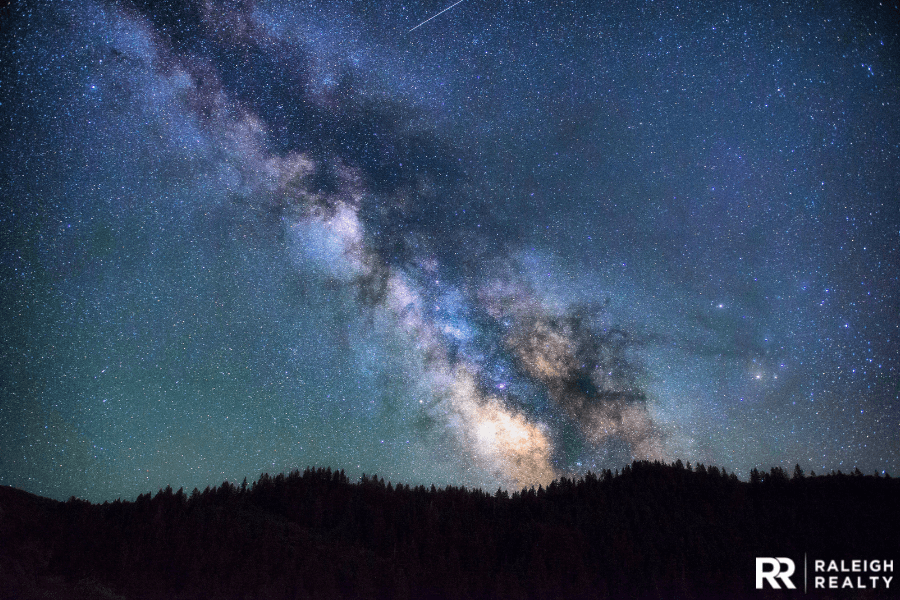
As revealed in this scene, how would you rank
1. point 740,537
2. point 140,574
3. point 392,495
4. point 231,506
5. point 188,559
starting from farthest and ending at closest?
point 392,495
point 231,506
point 740,537
point 188,559
point 140,574

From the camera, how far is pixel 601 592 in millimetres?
20578

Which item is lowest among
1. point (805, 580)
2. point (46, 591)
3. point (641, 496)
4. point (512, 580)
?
point (46, 591)

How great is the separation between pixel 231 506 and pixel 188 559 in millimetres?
7614

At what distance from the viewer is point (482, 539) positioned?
83.5ft

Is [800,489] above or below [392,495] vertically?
above

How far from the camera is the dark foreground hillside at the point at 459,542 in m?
19.3

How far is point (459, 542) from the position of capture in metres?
24.9

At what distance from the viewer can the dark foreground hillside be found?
1933 cm

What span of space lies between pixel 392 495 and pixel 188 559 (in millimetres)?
14045

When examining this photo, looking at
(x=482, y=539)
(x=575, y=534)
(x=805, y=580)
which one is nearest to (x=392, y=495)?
(x=482, y=539)

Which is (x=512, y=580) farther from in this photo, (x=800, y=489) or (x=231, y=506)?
(x=800, y=489)

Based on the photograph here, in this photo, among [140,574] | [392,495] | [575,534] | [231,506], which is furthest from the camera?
[392,495]

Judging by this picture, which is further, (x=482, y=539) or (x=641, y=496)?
(x=641, y=496)

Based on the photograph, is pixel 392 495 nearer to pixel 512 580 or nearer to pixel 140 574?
pixel 512 580
